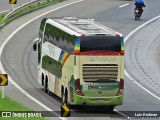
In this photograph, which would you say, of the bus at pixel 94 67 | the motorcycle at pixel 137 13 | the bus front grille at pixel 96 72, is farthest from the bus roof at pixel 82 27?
the motorcycle at pixel 137 13

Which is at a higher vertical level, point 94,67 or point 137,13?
point 94,67

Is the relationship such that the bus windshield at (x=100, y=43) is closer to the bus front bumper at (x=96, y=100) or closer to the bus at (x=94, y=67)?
the bus at (x=94, y=67)

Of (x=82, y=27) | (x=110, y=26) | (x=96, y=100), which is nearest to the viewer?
(x=96, y=100)

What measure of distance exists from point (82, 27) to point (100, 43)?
6.17ft

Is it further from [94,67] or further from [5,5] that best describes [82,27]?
[5,5]

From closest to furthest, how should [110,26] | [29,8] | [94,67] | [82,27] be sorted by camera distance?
1. [94,67]
2. [82,27]
3. [110,26]
4. [29,8]

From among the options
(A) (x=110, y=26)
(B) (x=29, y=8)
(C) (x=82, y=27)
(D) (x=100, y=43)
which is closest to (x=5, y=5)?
(B) (x=29, y=8)

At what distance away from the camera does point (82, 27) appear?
35938mm

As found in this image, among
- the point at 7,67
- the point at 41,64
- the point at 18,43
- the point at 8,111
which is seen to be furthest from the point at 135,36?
the point at 8,111

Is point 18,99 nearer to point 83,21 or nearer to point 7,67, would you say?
point 83,21

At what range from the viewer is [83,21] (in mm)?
37719

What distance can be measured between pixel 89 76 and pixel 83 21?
406 centimetres

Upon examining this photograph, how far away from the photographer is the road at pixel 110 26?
125 feet

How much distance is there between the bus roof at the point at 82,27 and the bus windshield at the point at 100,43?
241 mm
